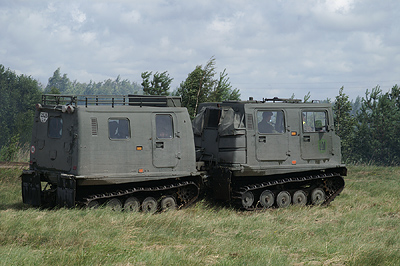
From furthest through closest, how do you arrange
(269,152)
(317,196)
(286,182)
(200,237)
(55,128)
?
1. (317,196)
2. (286,182)
3. (269,152)
4. (55,128)
5. (200,237)

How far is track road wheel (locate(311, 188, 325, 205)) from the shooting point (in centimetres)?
1510

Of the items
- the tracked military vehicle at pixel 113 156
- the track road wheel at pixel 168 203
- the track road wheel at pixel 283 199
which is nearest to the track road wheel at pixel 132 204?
the tracked military vehicle at pixel 113 156

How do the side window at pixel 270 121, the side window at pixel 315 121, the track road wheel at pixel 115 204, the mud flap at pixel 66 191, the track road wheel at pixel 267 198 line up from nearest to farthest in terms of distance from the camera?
the mud flap at pixel 66 191 → the track road wheel at pixel 115 204 → the side window at pixel 270 121 → the track road wheel at pixel 267 198 → the side window at pixel 315 121

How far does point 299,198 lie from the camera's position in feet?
49.2

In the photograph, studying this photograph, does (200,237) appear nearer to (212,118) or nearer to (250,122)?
(250,122)

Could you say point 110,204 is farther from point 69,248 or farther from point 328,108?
point 328,108

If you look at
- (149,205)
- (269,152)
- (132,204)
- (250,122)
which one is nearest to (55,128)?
(132,204)

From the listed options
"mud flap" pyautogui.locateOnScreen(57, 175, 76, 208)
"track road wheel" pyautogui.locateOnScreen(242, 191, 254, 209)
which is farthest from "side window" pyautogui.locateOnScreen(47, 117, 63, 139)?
"track road wheel" pyautogui.locateOnScreen(242, 191, 254, 209)

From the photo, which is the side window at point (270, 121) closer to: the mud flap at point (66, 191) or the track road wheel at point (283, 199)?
the track road wheel at point (283, 199)

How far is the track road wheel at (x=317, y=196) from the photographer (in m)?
15.1

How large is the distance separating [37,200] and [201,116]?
5.10 m

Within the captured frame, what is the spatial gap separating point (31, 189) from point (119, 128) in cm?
279

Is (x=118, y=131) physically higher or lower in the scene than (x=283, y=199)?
higher

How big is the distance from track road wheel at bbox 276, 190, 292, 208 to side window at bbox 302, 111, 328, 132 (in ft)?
6.12
